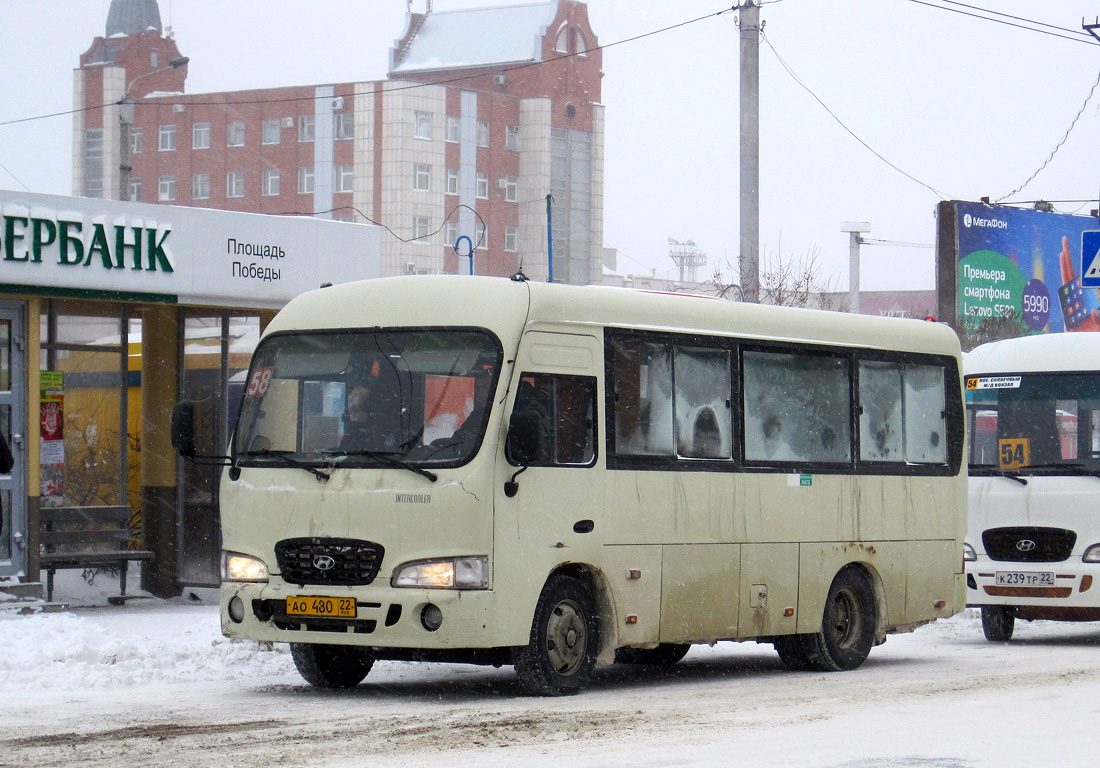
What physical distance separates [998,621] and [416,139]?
79825mm

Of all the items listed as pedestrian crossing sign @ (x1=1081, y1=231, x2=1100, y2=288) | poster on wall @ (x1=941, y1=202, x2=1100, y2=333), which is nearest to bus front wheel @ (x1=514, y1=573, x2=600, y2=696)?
pedestrian crossing sign @ (x1=1081, y1=231, x2=1100, y2=288)

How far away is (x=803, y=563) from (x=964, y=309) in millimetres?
30924

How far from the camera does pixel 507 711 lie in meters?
11.0

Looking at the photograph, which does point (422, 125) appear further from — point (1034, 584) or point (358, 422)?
point (358, 422)

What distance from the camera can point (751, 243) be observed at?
23.7 meters

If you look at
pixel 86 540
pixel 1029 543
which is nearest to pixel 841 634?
pixel 1029 543

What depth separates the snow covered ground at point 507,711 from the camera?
9.09 meters

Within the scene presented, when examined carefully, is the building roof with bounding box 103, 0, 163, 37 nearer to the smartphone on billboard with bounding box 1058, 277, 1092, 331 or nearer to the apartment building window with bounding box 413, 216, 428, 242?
the apartment building window with bounding box 413, 216, 428, 242

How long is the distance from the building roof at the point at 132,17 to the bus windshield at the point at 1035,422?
9969 cm

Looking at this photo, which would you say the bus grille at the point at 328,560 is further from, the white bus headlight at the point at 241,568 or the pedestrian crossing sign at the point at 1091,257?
the pedestrian crossing sign at the point at 1091,257

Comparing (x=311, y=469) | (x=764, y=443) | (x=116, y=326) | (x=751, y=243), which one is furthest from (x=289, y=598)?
(x=751, y=243)

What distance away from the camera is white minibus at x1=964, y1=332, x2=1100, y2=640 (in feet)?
57.3

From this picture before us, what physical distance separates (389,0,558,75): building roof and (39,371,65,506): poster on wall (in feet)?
285

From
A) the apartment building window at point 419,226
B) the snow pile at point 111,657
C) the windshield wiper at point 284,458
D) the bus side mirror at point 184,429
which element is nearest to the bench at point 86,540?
the snow pile at point 111,657
